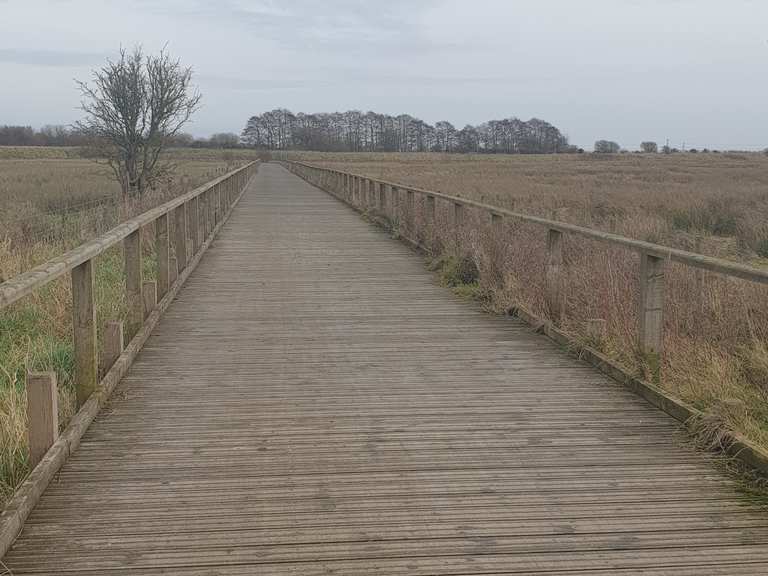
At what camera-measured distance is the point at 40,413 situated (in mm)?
4066

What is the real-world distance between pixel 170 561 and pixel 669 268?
20.2ft

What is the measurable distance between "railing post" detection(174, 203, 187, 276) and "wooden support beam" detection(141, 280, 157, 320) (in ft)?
7.41

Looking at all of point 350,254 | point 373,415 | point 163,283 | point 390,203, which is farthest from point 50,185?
point 373,415

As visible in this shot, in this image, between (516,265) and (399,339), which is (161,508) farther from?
(516,265)

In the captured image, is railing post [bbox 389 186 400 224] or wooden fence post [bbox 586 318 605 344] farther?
railing post [bbox 389 186 400 224]

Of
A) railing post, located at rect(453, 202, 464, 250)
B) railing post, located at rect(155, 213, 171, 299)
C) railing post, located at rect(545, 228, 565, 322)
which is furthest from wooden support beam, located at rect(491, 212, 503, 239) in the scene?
railing post, located at rect(155, 213, 171, 299)

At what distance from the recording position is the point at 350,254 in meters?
13.8

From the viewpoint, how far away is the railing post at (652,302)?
18.6ft

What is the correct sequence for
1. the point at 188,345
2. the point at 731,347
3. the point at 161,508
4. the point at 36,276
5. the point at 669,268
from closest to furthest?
the point at 161,508
the point at 36,276
the point at 731,347
the point at 188,345
the point at 669,268

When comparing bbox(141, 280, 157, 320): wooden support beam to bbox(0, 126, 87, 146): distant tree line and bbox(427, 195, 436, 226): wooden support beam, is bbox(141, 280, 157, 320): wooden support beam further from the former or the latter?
bbox(0, 126, 87, 146): distant tree line

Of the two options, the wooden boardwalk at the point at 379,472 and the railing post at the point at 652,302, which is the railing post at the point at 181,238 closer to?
the wooden boardwalk at the point at 379,472

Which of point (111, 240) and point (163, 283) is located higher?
point (111, 240)

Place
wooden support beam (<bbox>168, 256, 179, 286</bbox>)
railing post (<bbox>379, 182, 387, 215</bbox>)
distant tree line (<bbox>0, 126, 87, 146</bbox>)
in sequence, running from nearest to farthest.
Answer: wooden support beam (<bbox>168, 256, 179, 286</bbox>)
railing post (<bbox>379, 182, 387, 215</bbox>)
distant tree line (<bbox>0, 126, 87, 146</bbox>)

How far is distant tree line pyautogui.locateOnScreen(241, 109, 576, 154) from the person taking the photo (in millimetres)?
152875
